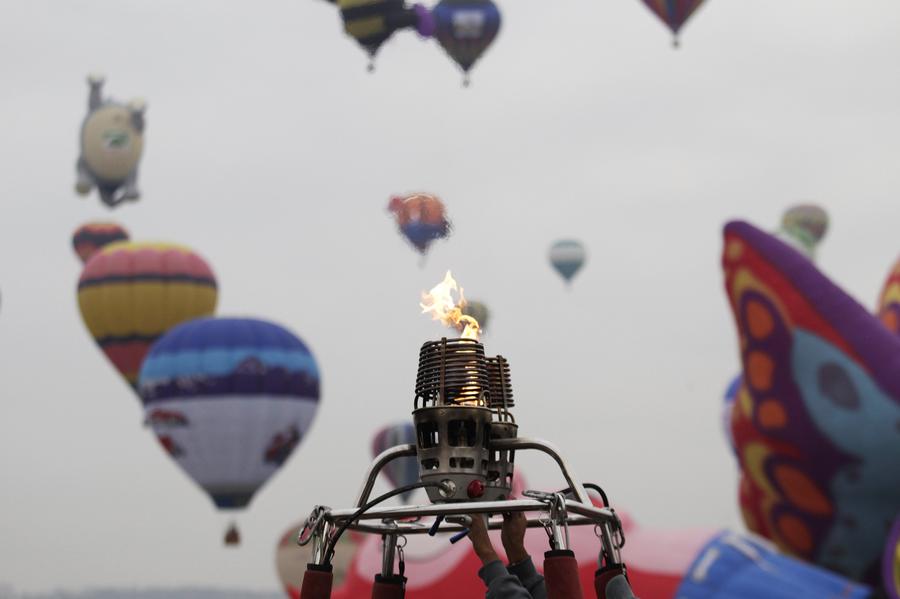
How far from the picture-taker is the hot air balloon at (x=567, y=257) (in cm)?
6331

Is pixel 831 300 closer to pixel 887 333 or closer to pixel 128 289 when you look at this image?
pixel 887 333

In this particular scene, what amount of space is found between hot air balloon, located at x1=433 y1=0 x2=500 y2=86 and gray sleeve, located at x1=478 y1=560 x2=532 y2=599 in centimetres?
4309

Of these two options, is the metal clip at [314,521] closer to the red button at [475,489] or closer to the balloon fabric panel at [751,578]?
the red button at [475,489]

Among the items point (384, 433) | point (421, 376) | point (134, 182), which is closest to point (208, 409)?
point (384, 433)

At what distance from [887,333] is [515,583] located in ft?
60.3

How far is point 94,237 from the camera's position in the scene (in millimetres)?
64625

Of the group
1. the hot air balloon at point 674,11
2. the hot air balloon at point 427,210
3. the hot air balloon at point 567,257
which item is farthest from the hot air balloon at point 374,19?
the hot air balloon at point 427,210

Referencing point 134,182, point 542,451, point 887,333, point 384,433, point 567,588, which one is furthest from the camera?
point 134,182

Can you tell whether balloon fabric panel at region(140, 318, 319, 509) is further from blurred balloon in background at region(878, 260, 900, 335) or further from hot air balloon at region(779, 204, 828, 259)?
hot air balloon at region(779, 204, 828, 259)

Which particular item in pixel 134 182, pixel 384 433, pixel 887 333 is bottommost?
pixel 384 433

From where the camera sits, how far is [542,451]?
418 centimetres

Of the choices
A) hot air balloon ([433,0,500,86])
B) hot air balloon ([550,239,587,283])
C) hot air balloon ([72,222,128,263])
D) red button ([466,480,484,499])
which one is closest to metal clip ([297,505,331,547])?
red button ([466,480,484,499])

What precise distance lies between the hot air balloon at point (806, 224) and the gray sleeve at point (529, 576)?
54.8m

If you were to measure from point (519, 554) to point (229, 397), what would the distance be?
126 ft
